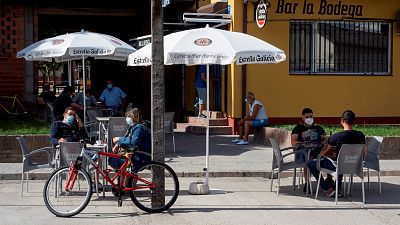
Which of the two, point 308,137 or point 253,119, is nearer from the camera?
point 308,137

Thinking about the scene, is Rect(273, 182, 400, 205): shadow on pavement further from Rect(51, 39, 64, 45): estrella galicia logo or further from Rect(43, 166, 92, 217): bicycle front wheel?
Rect(51, 39, 64, 45): estrella galicia logo

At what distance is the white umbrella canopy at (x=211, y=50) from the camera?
1028cm

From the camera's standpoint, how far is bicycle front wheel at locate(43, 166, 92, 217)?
354 inches

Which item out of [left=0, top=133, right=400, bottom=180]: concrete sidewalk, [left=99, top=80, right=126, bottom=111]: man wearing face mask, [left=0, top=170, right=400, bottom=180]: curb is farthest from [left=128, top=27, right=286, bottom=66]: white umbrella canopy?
[left=99, top=80, right=126, bottom=111]: man wearing face mask

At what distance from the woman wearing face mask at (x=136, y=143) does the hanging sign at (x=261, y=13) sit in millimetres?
8420

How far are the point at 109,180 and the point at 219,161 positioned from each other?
494cm

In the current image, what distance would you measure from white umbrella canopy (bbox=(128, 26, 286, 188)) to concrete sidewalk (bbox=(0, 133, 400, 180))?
113 inches

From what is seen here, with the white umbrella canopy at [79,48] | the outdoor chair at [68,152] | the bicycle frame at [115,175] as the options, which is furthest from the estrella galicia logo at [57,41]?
the bicycle frame at [115,175]

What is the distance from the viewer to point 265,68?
62.0 feet

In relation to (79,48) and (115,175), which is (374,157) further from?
(79,48)

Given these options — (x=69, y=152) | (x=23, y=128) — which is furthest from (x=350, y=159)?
(x=23, y=128)

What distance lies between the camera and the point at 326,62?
1953cm

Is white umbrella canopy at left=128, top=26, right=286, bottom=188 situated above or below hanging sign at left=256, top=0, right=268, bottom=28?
below

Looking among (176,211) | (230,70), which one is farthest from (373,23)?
(176,211)
